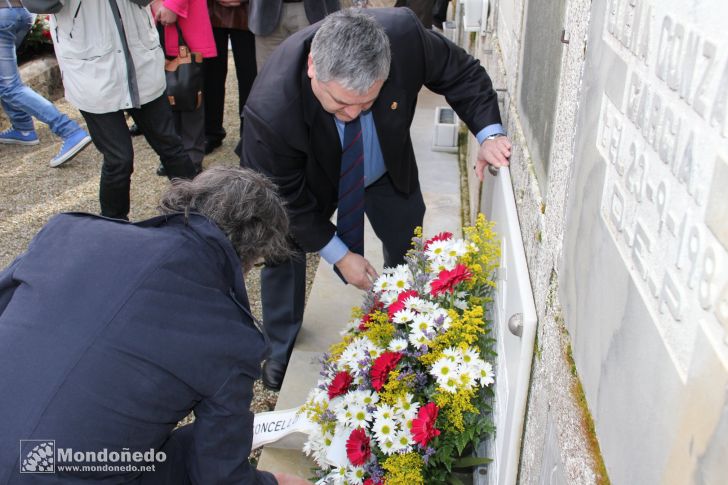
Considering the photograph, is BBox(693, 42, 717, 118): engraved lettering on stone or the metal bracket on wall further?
the metal bracket on wall

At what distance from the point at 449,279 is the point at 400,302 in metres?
0.20

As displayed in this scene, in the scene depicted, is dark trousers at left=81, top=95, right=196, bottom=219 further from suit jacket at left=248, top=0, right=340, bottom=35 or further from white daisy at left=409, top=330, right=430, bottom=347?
white daisy at left=409, top=330, right=430, bottom=347

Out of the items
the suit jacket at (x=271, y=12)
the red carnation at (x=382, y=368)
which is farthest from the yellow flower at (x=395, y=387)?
the suit jacket at (x=271, y=12)

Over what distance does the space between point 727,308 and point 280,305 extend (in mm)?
2554

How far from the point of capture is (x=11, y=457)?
1498 mm

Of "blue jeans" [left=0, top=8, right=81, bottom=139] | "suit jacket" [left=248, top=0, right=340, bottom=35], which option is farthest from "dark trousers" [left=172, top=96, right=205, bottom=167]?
"blue jeans" [left=0, top=8, right=81, bottom=139]

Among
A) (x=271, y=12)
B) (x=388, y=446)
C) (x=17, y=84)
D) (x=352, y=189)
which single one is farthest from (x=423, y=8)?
(x=388, y=446)

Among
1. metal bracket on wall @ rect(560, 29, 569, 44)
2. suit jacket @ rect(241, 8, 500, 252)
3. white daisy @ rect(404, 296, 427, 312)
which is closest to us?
metal bracket on wall @ rect(560, 29, 569, 44)

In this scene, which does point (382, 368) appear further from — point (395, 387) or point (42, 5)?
point (42, 5)

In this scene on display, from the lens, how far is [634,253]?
989 mm

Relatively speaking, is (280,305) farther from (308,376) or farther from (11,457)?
(11,457)

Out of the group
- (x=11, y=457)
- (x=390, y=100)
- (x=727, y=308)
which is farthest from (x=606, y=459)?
(x=390, y=100)

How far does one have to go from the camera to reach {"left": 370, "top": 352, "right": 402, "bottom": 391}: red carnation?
2.16m

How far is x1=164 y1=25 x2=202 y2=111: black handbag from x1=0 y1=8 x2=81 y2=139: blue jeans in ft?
3.73
